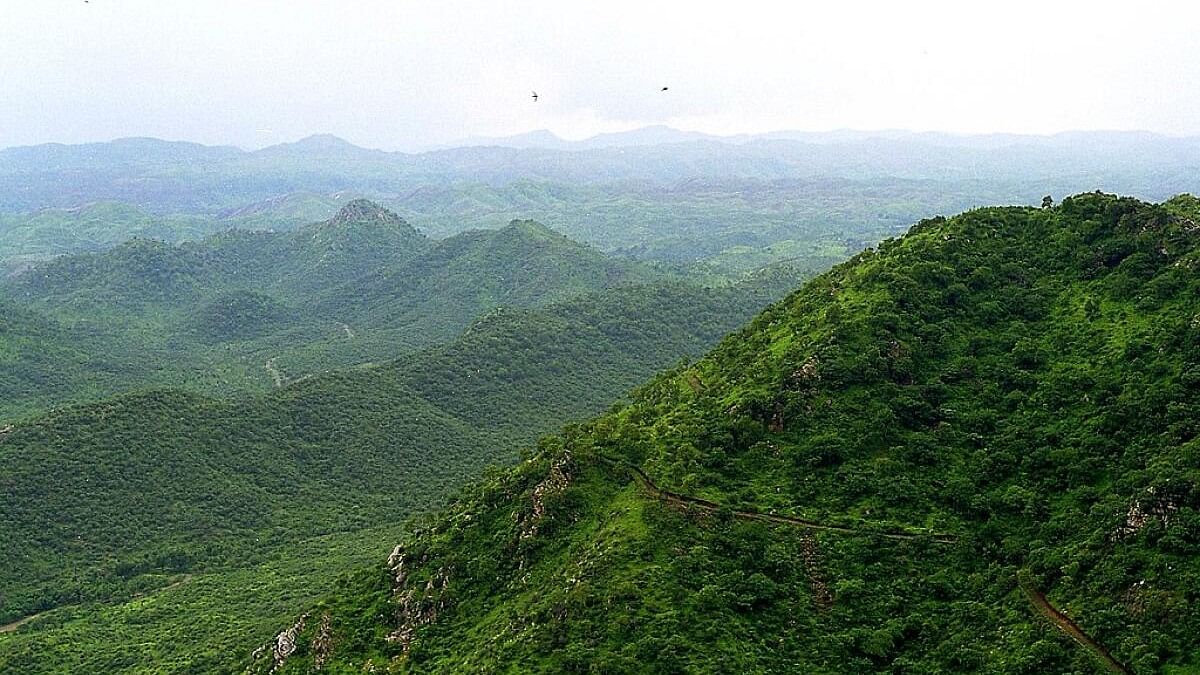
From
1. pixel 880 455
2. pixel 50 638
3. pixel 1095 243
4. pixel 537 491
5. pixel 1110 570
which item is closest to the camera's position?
pixel 1110 570

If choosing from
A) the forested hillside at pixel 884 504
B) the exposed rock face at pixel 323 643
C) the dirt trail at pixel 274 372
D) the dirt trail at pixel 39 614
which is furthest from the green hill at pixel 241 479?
the forested hillside at pixel 884 504

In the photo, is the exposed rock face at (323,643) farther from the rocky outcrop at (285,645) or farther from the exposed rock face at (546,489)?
the exposed rock face at (546,489)

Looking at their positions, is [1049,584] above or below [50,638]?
above

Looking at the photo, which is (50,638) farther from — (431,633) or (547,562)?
(547,562)

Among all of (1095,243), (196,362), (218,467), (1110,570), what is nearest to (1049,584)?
(1110,570)

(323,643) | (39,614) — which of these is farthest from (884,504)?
(39,614)
